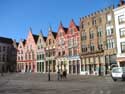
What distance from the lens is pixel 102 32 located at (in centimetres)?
6150

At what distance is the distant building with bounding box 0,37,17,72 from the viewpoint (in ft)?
328

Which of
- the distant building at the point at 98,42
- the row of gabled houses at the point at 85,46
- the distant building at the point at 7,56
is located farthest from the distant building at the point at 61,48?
the distant building at the point at 7,56

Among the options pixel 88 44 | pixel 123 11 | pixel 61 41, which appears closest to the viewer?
pixel 123 11

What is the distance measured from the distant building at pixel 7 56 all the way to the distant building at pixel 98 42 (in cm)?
4238

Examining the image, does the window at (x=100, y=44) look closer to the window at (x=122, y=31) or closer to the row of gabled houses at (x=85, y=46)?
the row of gabled houses at (x=85, y=46)

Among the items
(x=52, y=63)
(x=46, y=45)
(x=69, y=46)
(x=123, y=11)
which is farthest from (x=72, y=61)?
(x=123, y=11)

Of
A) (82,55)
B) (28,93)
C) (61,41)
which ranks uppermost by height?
(61,41)

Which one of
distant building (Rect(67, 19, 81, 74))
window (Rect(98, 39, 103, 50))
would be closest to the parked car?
window (Rect(98, 39, 103, 50))

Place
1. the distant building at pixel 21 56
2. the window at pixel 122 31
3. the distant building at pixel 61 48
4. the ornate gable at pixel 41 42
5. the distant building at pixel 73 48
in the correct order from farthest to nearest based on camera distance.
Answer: the distant building at pixel 21 56 < the ornate gable at pixel 41 42 < the distant building at pixel 61 48 < the distant building at pixel 73 48 < the window at pixel 122 31

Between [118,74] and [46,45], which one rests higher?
[46,45]

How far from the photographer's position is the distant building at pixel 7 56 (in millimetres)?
100000

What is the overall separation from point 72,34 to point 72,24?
2.94 m

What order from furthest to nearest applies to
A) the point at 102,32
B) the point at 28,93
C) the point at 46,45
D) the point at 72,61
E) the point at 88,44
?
the point at 46,45 → the point at 72,61 → the point at 88,44 → the point at 102,32 → the point at 28,93

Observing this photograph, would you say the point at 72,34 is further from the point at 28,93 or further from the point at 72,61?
the point at 28,93
